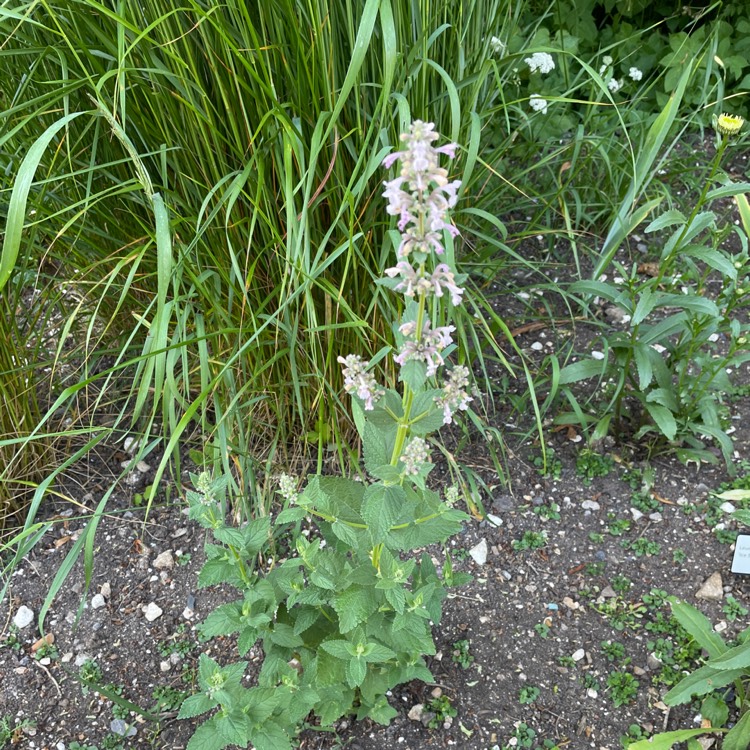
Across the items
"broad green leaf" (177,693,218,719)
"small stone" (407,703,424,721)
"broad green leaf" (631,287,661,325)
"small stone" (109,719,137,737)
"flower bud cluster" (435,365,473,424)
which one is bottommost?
"small stone" (407,703,424,721)

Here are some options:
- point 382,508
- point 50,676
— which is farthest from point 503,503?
point 50,676

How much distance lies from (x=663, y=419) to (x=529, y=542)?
0.45 m

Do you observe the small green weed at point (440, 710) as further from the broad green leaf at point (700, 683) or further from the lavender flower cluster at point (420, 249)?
the lavender flower cluster at point (420, 249)

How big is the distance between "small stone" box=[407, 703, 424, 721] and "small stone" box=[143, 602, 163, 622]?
63 centimetres

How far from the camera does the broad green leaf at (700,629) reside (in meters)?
1.56

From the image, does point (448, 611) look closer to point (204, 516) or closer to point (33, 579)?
point (204, 516)

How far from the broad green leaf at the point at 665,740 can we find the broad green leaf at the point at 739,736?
0.12 ft

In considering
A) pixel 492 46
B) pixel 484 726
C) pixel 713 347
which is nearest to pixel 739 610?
pixel 484 726

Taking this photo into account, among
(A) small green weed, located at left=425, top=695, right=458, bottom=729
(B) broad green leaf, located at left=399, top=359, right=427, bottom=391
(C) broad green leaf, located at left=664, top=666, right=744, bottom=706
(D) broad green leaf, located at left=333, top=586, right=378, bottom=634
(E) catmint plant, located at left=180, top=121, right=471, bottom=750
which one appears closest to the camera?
(B) broad green leaf, located at left=399, top=359, right=427, bottom=391

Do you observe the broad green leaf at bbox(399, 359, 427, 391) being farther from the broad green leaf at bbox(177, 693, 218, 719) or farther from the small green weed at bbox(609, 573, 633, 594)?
the small green weed at bbox(609, 573, 633, 594)

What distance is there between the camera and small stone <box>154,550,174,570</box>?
1938 mm

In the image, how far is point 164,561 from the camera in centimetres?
194

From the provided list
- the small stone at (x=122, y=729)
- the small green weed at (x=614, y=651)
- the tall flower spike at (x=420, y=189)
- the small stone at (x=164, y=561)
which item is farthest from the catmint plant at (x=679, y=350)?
the small stone at (x=122, y=729)

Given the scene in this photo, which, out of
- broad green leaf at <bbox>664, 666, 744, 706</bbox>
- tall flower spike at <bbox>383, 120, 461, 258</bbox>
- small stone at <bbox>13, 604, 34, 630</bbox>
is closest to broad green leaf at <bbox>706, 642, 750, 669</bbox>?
broad green leaf at <bbox>664, 666, 744, 706</bbox>
